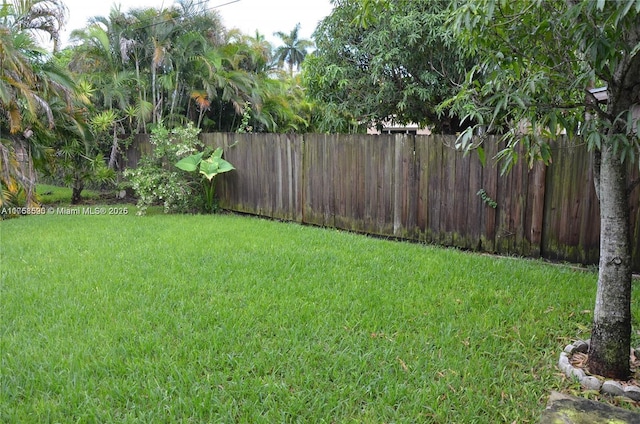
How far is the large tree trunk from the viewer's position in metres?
2.78

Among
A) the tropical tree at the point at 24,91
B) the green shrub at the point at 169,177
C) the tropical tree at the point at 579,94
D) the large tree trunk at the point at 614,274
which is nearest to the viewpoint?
the tropical tree at the point at 579,94

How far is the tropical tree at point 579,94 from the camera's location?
2559 mm

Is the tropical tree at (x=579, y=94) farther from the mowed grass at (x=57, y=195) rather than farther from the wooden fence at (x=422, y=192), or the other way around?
the mowed grass at (x=57, y=195)

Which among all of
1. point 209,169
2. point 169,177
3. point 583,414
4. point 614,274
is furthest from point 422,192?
point 169,177

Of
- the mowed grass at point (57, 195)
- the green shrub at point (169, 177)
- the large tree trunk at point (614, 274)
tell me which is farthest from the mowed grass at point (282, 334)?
the mowed grass at point (57, 195)

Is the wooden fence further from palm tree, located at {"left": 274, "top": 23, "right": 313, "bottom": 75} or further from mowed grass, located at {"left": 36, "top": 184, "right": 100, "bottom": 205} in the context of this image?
palm tree, located at {"left": 274, "top": 23, "right": 313, "bottom": 75}

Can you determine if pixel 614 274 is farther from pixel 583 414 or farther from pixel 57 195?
pixel 57 195

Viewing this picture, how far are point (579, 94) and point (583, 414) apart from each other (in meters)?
2.05

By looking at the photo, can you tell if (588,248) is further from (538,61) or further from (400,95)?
(400,95)

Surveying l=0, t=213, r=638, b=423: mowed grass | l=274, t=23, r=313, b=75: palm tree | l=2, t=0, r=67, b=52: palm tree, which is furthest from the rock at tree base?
l=274, t=23, r=313, b=75: palm tree

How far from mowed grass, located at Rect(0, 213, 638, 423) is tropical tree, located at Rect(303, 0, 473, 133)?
418 cm

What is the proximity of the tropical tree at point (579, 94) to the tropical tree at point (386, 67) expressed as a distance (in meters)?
4.76

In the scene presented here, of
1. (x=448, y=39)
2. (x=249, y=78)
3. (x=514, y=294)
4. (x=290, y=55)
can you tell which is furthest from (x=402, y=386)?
(x=290, y=55)

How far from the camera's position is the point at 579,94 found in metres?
3.16
